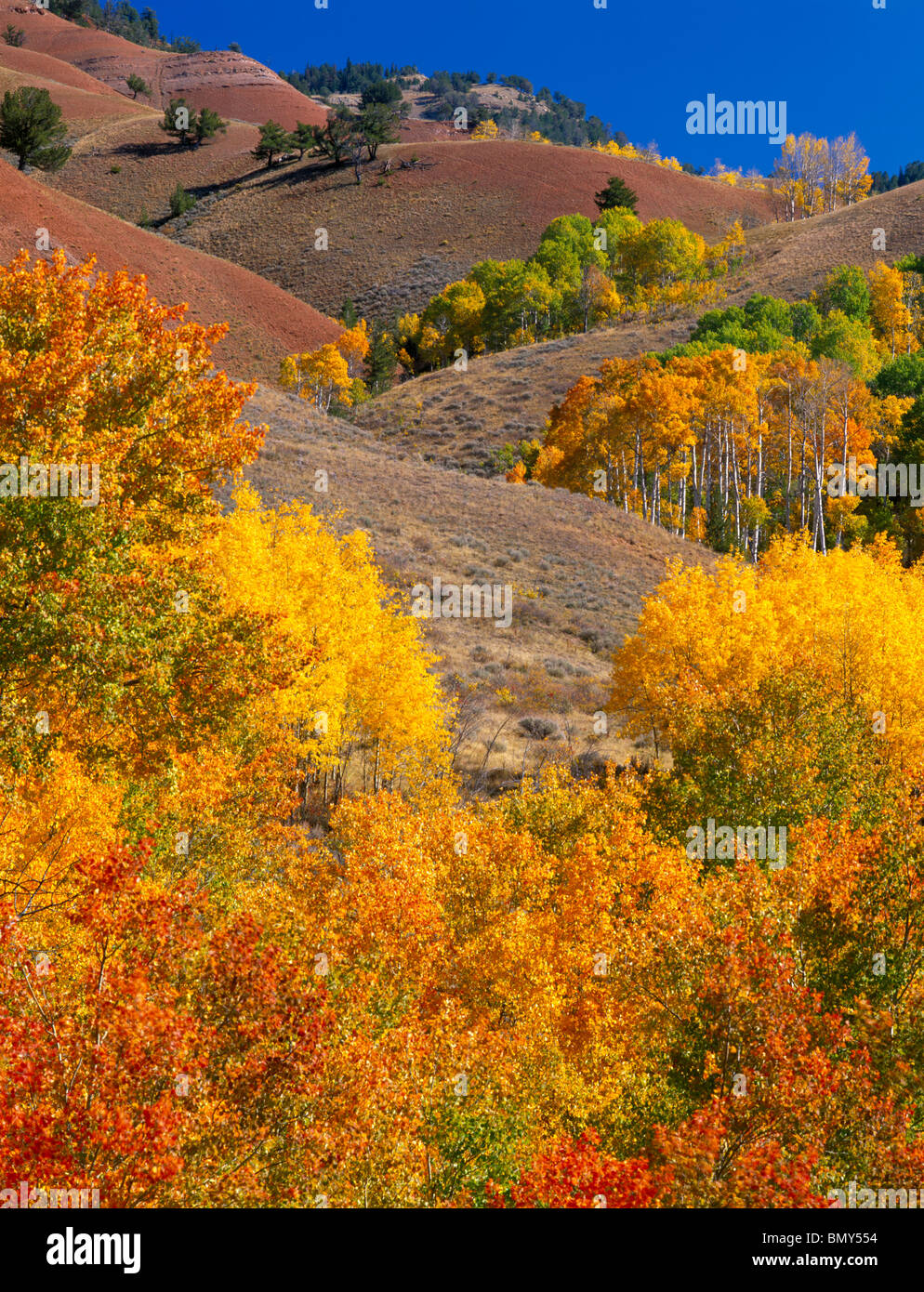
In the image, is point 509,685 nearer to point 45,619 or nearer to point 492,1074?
point 492,1074

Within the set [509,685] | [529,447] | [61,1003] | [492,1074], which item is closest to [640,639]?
[509,685]

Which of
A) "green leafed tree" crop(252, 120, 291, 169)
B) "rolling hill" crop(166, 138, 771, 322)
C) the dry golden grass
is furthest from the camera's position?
"green leafed tree" crop(252, 120, 291, 169)

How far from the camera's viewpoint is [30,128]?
104250 mm

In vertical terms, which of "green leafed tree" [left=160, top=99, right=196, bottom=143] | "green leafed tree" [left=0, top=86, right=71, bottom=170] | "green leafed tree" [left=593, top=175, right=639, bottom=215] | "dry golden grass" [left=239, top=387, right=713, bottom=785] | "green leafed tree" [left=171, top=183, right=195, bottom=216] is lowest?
"dry golden grass" [left=239, top=387, right=713, bottom=785]

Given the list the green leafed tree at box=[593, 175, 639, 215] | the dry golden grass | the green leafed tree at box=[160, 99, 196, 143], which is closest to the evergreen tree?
the dry golden grass

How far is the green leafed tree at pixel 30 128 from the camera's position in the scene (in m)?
104

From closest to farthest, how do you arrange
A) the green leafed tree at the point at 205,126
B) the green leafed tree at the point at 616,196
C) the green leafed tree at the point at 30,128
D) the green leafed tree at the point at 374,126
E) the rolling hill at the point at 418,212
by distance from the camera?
the green leafed tree at the point at 30,128
the rolling hill at the point at 418,212
the green leafed tree at the point at 616,196
the green leafed tree at the point at 374,126
the green leafed tree at the point at 205,126

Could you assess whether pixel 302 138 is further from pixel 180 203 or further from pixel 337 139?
pixel 180 203

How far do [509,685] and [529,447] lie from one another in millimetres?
50039

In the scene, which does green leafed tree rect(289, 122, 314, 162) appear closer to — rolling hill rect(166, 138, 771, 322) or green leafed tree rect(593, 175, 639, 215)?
rolling hill rect(166, 138, 771, 322)

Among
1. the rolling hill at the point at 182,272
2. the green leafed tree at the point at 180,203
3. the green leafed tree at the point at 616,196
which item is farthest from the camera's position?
the green leafed tree at the point at 180,203

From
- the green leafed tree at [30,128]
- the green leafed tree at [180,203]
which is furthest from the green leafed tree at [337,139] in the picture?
the green leafed tree at [30,128]

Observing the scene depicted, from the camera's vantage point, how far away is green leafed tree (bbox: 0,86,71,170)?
340 ft

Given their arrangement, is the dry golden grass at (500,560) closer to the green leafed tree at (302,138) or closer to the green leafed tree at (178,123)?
the green leafed tree at (302,138)
